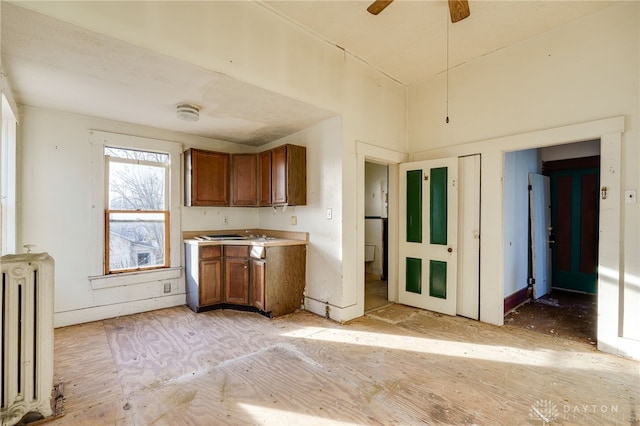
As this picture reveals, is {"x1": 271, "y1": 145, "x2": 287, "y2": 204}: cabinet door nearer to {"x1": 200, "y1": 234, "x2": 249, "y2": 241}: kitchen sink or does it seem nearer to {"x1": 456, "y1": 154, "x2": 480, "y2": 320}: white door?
{"x1": 200, "y1": 234, "x2": 249, "y2": 241}: kitchen sink

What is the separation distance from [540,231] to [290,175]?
3.95 m

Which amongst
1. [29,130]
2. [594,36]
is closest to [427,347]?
[594,36]

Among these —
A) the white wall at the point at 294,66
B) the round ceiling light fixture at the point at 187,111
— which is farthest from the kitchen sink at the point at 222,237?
the round ceiling light fixture at the point at 187,111

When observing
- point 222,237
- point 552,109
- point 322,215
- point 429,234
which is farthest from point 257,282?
point 552,109

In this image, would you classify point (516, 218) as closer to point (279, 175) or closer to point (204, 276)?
point (279, 175)

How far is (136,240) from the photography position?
4.05 metres

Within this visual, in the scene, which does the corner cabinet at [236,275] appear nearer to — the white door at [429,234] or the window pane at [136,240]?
the window pane at [136,240]

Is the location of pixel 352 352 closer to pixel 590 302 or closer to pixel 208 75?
pixel 208 75

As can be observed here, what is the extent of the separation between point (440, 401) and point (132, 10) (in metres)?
3.52

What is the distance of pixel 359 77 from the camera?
12.5 feet

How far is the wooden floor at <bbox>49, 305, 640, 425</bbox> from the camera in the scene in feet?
6.40

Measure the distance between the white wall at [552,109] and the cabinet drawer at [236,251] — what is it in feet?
9.15

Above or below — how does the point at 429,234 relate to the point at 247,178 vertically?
below

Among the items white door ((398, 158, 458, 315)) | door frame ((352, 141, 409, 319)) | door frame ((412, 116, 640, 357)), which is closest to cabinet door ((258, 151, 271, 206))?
door frame ((352, 141, 409, 319))
